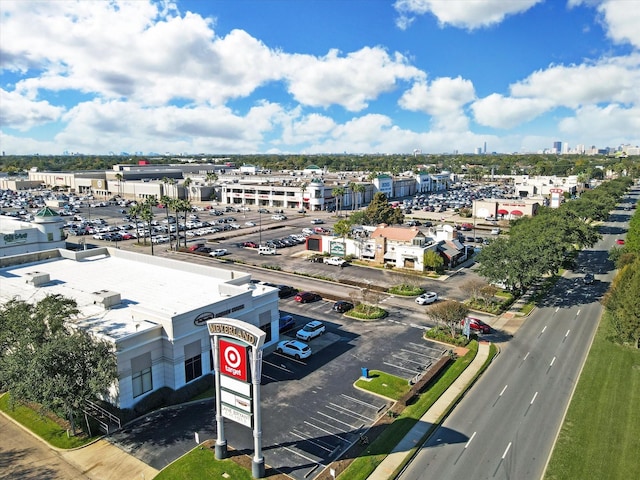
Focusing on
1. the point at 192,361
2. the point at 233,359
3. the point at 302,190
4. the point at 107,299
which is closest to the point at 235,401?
the point at 233,359

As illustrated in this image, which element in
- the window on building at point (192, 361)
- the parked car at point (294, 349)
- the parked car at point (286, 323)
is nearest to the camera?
the window on building at point (192, 361)

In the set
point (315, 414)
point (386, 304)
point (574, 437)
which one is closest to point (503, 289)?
point (386, 304)

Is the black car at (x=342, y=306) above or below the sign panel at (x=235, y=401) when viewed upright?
below

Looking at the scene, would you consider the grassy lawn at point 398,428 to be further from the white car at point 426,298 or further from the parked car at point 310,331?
the white car at point 426,298

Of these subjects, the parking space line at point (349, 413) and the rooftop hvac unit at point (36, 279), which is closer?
the parking space line at point (349, 413)

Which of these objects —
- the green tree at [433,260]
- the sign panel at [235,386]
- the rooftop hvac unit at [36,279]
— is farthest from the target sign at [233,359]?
the green tree at [433,260]

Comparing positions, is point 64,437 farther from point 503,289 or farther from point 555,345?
point 503,289

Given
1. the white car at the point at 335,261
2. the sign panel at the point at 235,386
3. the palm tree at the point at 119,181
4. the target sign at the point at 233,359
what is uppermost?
the palm tree at the point at 119,181
